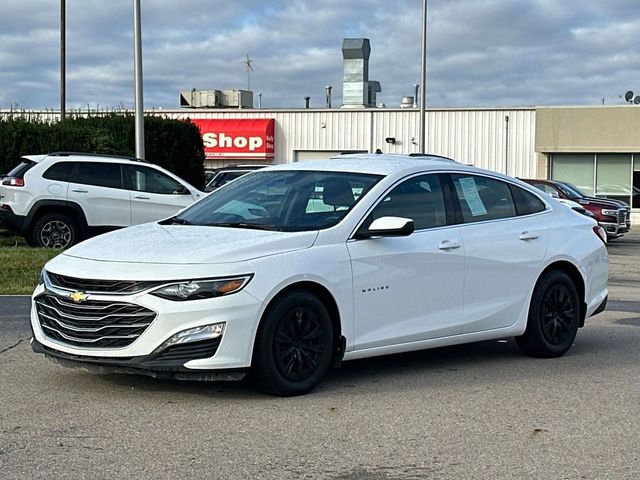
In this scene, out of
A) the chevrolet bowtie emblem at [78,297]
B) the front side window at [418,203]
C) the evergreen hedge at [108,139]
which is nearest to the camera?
the chevrolet bowtie emblem at [78,297]

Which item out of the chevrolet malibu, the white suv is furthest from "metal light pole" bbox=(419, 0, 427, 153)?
the chevrolet malibu

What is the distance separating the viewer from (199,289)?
6.48 meters

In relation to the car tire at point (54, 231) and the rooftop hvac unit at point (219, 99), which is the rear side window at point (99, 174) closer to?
the car tire at point (54, 231)

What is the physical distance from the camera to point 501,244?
27.2 feet

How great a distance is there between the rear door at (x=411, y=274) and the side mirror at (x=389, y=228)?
2.7 inches

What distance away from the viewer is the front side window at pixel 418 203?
7727mm

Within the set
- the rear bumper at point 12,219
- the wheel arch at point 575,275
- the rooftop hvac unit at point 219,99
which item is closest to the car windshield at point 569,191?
the rear bumper at point 12,219

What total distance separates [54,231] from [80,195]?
2.41 ft

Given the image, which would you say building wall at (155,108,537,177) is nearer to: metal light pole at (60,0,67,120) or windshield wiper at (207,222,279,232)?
metal light pole at (60,0,67,120)

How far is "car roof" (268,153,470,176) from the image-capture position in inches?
316

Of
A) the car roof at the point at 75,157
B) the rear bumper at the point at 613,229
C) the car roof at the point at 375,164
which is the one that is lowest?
the rear bumper at the point at 613,229

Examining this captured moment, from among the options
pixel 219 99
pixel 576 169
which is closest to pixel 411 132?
pixel 576 169

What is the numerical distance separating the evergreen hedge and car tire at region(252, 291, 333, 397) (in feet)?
52.9

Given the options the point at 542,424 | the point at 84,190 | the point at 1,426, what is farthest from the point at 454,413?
the point at 84,190
